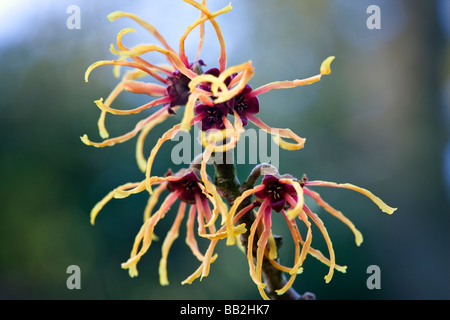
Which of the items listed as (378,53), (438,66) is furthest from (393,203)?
(378,53)

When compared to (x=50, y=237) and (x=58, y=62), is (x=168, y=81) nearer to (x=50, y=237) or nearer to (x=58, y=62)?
(x=50, y=237)

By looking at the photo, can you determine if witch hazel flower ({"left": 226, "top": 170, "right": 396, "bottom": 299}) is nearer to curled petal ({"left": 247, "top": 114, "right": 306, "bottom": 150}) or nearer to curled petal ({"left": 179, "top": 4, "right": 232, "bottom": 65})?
curled petal ({"left": 247, "top": 114, "right": 306, "bottom": 150})

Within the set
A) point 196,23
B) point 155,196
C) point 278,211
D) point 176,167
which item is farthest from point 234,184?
point 176,167

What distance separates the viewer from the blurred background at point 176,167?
130 inches

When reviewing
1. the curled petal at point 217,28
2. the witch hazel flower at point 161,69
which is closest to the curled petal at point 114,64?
the witch hazel flower at point 161,69

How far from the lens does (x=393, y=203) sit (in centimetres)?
359

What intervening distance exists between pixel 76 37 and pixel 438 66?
396 centimetres

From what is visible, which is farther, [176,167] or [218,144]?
[176,167]

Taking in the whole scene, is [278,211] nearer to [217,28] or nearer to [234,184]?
[234,184]

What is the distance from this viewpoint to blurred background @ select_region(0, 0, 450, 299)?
3303 mm

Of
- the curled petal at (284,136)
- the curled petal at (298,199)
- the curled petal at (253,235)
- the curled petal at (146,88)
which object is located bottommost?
the curled petal at (253,235)

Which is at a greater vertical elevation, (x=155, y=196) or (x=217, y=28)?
(x=217, y=28)

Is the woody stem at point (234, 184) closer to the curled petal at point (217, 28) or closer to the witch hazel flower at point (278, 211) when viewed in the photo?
the witch hazel flower at point (278, 211)

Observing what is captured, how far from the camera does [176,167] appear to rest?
328 cm
